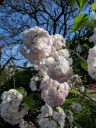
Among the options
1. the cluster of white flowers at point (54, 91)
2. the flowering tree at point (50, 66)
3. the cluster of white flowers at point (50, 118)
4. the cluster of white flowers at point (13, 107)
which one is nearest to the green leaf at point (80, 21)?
the flowering tree at point (50, 66)

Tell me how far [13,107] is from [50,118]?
176 cm

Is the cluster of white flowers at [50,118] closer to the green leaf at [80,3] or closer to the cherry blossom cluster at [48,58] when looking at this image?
the cherry blossom cluster at [48,58]

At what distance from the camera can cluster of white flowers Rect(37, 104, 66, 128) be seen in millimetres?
4488

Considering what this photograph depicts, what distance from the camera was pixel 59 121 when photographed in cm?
481

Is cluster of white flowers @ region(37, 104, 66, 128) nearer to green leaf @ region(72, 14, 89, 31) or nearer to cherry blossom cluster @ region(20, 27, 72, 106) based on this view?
cherry blossom cluster @ region(20, 27, 72, 106)

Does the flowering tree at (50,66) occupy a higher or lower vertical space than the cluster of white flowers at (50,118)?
higher

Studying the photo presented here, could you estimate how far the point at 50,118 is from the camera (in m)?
4.76

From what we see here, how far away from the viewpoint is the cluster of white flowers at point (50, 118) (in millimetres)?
4488

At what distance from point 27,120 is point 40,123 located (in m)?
0.60

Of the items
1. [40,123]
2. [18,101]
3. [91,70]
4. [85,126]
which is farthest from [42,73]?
[85,126]

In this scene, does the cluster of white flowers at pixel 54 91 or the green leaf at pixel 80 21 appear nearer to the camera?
the green leaf at pixel 80 21

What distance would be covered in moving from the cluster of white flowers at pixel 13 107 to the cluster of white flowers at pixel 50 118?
3.86ft

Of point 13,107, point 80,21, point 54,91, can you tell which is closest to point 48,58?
point 80,21

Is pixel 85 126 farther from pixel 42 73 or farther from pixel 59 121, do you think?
pixel 42 73
